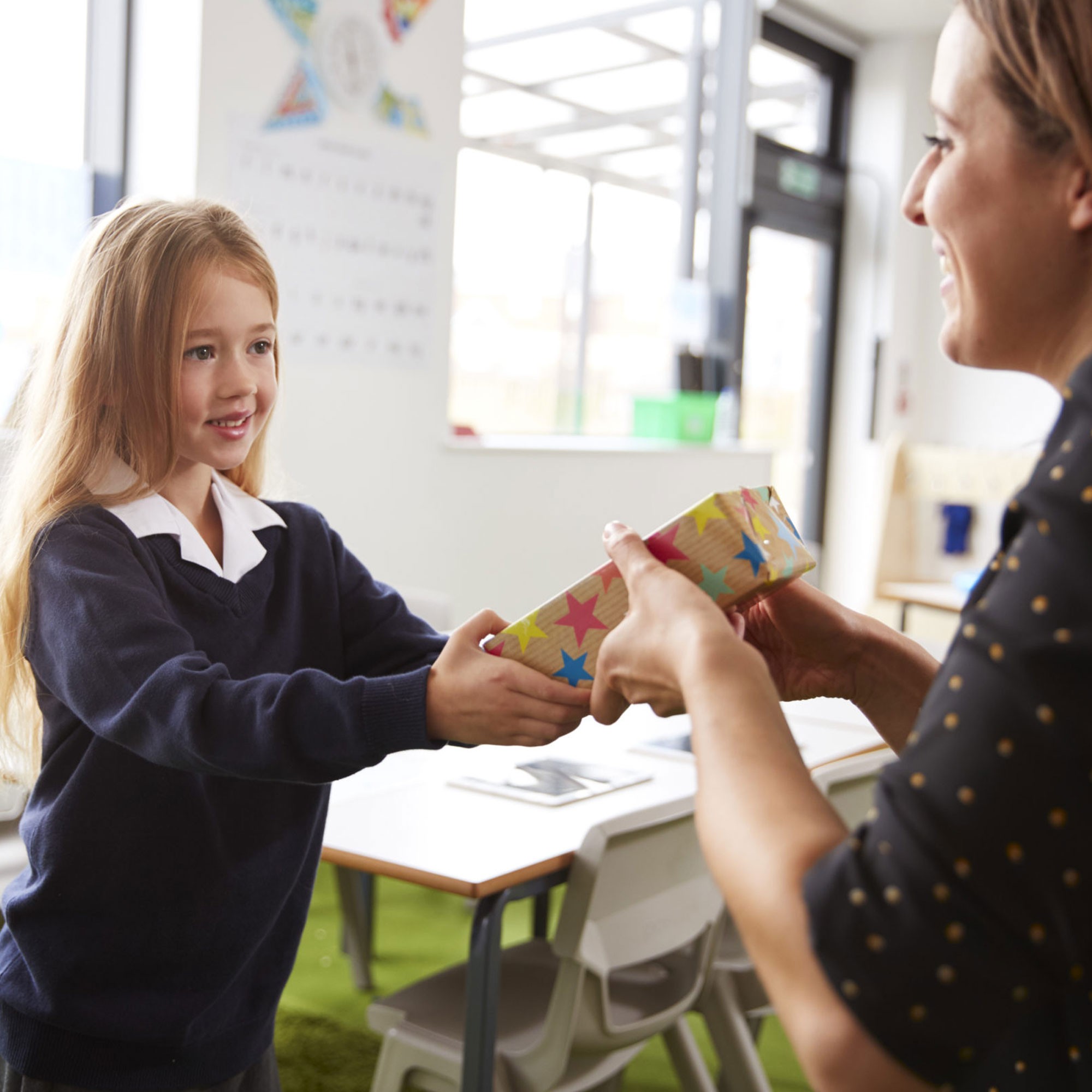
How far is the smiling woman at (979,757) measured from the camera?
1.90 ft

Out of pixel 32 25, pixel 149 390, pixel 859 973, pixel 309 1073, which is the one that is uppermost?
pixel 32 25

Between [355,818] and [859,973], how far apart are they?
1415mm

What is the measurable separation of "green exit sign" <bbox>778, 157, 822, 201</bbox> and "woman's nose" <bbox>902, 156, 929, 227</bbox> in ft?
17.8

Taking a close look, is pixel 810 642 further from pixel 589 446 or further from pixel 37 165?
pixel 589 446

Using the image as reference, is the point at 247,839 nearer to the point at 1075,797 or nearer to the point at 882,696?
the point at 882,696

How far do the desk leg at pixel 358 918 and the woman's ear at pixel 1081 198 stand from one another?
2471 millimetres

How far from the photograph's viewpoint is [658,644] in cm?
80

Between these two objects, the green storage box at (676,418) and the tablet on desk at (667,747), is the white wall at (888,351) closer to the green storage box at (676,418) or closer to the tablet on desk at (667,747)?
the green storage box at (676,418)

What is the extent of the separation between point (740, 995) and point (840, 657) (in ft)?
4.31

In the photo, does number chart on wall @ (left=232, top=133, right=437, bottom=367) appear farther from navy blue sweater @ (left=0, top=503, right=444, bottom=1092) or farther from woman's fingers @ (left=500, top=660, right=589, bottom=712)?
woman's fingers @ (left=500, top=660, right=589, bottom=712)

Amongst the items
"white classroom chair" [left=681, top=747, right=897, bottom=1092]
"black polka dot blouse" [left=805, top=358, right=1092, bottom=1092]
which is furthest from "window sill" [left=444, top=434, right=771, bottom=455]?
"black polka dot blouse" [left=805, top=358, right=1092, bottom=1092]

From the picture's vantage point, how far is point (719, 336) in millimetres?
5609

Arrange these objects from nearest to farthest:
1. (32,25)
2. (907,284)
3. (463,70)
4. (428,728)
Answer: (428,728) < (32,25) < (463,70) < (907,284)

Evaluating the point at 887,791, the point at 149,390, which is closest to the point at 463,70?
the point at 149,390
